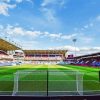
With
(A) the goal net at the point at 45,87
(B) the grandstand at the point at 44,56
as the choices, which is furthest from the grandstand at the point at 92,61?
(A) the goal net at the point at 45,87

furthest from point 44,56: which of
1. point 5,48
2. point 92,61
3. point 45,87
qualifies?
point 45,87

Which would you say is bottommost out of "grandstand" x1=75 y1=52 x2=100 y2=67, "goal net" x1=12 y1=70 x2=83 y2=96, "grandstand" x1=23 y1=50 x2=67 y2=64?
"goal net" x1=12 y1=70 x2=83 y2=96

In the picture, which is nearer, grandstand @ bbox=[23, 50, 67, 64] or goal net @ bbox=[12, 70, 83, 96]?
goal net @ bbox=[12, 70, 83, 96]

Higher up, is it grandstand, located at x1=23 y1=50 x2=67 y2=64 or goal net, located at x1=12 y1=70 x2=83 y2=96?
grandstand, located at x1=23 y1=50 x2=67 y2=64

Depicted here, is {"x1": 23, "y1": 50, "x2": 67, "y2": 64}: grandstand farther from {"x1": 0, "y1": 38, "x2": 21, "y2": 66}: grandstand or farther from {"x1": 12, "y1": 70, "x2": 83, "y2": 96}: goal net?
{"x1": 12, "y1": 70, "x2": 83, "y2": 96}: goal net

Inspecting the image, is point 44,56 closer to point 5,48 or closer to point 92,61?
point 5,48

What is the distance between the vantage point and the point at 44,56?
18125cm

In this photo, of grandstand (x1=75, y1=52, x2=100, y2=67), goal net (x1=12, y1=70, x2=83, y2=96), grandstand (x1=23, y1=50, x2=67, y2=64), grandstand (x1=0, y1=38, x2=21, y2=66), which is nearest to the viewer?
goal net (x1=12, y1=70, x2=83, y2=96)

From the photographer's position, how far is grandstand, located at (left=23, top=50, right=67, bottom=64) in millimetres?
177250

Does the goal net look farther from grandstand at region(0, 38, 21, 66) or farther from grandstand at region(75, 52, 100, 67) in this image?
grandstand at region(0, 38, 21, 66)

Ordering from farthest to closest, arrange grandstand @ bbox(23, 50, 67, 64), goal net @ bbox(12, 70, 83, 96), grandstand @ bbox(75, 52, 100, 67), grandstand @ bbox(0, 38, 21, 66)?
1. grandstand @ bbox(23, 50, 67, 64)
2. grandstand @ bbox(0, 38, 21, 66)
3. grandstand @ bbox(75, 52, 100, 67)
4. goal net @ bbox(12, 70, 83, 96)

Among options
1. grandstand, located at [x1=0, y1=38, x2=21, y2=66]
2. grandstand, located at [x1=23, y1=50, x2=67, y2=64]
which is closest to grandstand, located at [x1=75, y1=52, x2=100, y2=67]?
grandstand, located at [x1=0, y1=38, x2=21, y2=66]

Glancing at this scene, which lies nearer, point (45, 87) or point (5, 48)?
point (45, 87)

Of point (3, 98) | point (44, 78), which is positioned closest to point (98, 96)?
point (3, 98)
